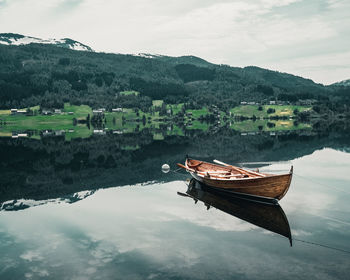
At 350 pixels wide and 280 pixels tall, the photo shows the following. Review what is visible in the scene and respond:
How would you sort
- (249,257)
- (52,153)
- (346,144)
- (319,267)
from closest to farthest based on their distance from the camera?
1. (319,267)
2. (249,257)
3. (52,153)
4. (346,144)

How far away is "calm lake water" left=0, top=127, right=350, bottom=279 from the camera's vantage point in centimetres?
2370

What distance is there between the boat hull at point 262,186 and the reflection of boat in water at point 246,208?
110cm

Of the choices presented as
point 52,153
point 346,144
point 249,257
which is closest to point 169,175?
point 249,257

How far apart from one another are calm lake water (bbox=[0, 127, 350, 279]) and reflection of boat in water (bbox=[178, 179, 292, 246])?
0.59m

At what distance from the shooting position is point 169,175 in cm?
5750

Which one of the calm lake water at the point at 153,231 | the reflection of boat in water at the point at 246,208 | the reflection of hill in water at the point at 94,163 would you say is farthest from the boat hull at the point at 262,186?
the reflection of hill in water at the point at 94,163

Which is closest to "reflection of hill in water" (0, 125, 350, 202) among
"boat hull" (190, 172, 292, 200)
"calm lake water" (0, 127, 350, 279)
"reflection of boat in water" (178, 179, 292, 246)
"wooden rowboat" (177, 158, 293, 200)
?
"calm lake water" (0, 127, 350, 279)

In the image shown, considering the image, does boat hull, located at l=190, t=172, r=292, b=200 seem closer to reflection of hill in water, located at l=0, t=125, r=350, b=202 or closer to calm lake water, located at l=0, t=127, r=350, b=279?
calm lake water, located at l=0, t=127, r=350, b=279

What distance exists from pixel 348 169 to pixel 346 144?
38.6 meters

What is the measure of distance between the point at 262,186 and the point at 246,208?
110 inches

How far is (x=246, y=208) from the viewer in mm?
37406

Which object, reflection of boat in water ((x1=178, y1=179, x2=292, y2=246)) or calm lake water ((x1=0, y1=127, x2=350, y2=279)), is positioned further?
reflection of boat in water ((x1=178, y1=179, x2=292, y2=246))

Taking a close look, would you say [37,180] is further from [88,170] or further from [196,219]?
[196,219]

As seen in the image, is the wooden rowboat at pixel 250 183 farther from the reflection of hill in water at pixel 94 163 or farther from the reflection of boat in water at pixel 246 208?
the reflection of hill in water at pixel 94 163
